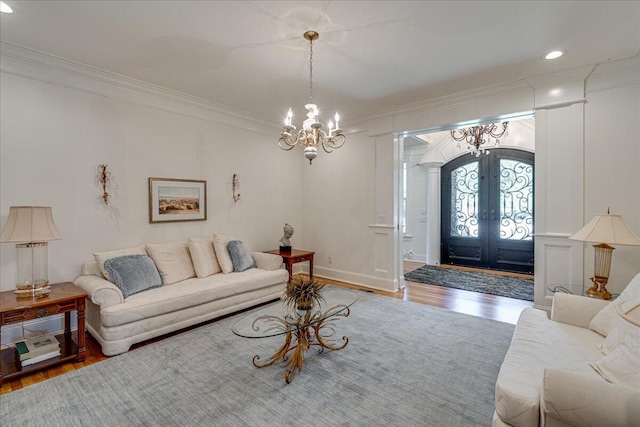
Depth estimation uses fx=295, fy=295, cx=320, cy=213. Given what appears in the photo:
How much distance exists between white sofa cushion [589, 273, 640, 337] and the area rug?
7.93ft

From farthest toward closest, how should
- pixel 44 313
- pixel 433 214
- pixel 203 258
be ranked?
1. pixel 433 214
2. pixel 203 258
3. pixel 44 313

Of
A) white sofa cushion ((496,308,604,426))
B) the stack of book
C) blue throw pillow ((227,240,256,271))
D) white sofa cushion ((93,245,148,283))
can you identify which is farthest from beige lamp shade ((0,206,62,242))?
white sofa cushion ((496,308,604,426))

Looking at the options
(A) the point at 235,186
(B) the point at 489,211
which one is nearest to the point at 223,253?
(A) the point at 235,186

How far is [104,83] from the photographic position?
11.3 feet

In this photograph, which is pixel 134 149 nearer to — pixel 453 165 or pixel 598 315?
pixel 598 315

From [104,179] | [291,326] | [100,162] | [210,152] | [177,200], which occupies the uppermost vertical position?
[210,152]

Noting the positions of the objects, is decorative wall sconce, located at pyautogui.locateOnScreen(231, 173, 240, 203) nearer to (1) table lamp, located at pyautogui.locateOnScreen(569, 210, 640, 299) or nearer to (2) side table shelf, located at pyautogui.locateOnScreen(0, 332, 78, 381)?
(2) side table shelf, located at pyautogui.locateOnScreen(0, 332, 78, 381)

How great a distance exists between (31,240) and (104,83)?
1.97 metres

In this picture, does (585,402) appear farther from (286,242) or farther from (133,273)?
(286,242)

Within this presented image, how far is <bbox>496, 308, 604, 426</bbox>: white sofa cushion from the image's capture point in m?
1.40

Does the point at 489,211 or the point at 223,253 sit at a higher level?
the point at 489,211

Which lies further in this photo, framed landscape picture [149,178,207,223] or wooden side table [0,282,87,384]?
framed landscape picture [149,178,207,223]

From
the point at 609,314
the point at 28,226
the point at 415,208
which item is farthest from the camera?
the point at 415,208

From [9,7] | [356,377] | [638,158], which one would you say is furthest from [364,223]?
[9,7]
